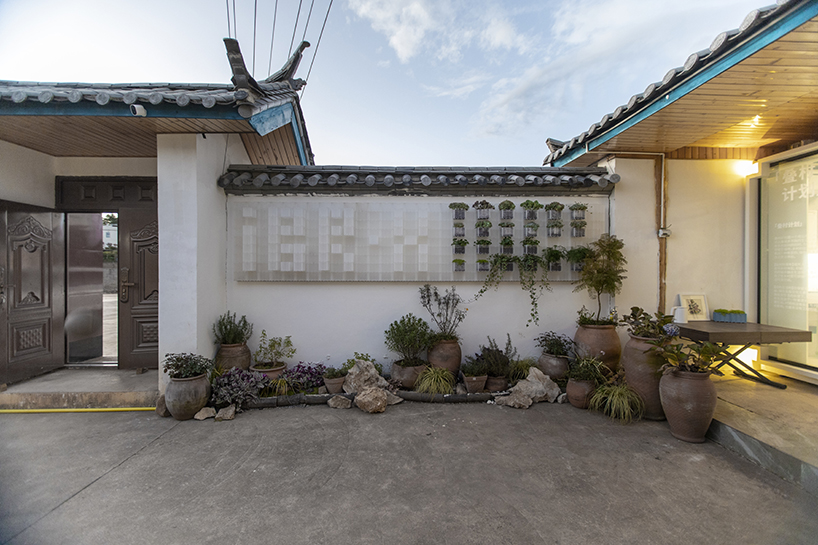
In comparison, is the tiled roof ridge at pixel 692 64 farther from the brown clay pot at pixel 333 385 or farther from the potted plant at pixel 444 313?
the brown clay pot at pixel 333 385

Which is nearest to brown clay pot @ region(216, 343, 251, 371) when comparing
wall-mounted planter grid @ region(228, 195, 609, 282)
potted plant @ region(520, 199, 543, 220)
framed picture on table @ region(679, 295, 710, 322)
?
wall-mounted planter grid @ region(228, 195, 609, 282)

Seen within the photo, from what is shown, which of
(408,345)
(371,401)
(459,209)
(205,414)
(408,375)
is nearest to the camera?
(205,414)

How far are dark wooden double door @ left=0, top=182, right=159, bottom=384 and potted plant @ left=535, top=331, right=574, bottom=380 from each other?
215 inches

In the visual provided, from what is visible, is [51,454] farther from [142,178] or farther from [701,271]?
[701,271]

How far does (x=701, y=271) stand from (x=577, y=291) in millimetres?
1797

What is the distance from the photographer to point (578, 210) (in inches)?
195

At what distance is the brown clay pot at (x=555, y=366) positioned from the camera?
458 cm

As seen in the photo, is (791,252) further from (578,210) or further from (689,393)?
(689,393)

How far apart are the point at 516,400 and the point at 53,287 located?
647cm

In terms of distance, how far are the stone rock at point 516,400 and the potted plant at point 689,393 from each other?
1.34 m

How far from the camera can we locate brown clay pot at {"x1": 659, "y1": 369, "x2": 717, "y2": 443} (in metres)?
3.27

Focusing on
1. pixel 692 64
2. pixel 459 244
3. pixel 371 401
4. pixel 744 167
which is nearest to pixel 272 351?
pixel 371 401

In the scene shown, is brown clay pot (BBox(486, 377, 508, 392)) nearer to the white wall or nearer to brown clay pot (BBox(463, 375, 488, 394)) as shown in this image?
brown clay pot (BBox(463, 375, 488, 394))

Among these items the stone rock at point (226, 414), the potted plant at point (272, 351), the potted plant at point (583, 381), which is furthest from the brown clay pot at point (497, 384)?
the stone rock at point (226, 414)
